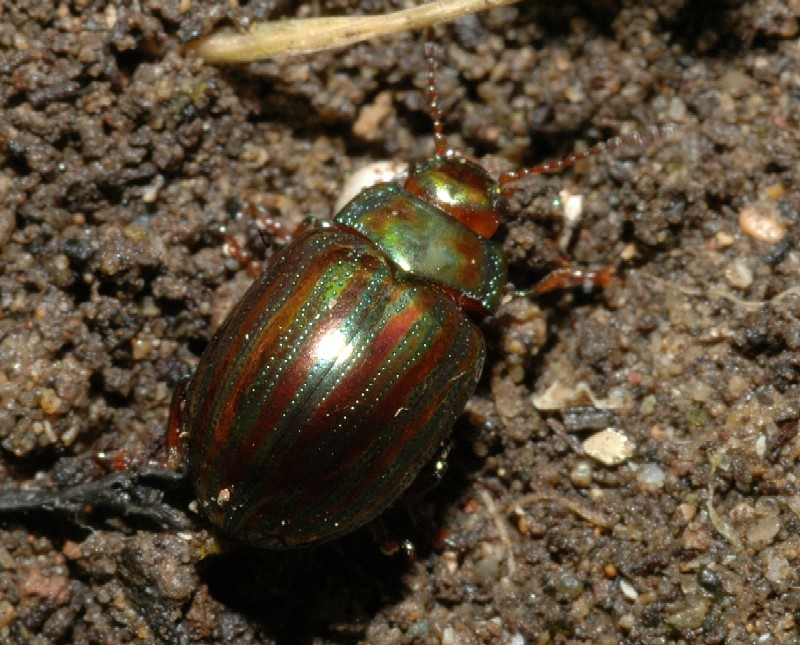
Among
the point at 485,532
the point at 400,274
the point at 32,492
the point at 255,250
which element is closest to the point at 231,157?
the point at 255,250

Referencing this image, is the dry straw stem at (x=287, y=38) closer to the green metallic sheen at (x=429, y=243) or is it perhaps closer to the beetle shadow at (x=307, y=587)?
the green metallic sheen at (x=429, y=243)

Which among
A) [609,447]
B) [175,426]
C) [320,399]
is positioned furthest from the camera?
[609,447]

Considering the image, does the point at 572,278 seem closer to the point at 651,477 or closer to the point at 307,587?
the point at 651,477

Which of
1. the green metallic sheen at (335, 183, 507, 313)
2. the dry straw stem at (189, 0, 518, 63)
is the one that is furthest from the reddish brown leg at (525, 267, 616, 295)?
the dry straw stem at (189, 0, 518, 63)

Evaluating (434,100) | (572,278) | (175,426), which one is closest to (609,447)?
(572,278)

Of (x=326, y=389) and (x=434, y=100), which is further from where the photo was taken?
(x=434, y=100)

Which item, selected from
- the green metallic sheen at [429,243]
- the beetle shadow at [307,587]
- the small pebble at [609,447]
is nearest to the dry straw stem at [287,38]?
the green metallic sheen at [429,243]

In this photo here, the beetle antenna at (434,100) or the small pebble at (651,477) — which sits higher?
the beetle antenna at (434,100)
